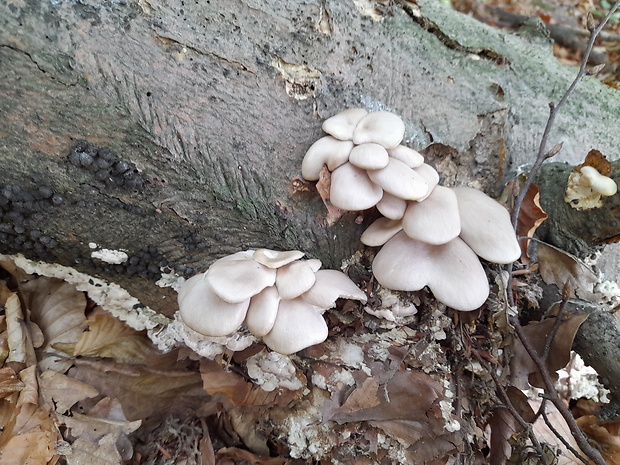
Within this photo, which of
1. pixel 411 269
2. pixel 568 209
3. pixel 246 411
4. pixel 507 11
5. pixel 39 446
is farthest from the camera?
pixel 507 11

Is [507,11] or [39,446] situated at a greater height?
[507,11]

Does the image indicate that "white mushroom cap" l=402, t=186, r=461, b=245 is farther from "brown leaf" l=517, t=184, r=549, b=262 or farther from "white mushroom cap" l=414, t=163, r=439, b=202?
"brown leaf" l=517, t=184, r=549, b=262

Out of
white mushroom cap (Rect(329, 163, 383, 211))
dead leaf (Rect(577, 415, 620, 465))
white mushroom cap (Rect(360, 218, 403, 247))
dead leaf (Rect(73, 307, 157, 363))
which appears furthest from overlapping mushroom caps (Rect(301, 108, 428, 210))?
dead leaf (Rect(577, 415, 620, 465))

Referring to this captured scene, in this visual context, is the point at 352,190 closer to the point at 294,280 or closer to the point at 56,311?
the point at 294,280

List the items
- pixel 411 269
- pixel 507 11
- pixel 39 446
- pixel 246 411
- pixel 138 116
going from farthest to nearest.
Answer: pixel 507 11
pixel 246 411
pixel 39 446
pixel 411 269
pixel 138 116

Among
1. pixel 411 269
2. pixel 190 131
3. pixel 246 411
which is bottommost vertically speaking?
pixel 246 411

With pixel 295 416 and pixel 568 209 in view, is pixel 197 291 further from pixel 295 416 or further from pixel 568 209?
pixel 568 209

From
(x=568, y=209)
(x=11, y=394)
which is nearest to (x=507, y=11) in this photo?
(x=568, y=209)

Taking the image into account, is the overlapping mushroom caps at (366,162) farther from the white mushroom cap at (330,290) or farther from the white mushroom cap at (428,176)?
the white mushroom cap at (330,290)
